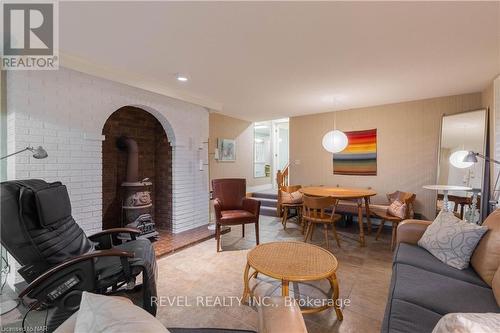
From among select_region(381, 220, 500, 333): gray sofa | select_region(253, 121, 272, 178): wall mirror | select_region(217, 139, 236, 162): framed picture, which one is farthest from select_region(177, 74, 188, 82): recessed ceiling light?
select_region(253, 121, 272, 178): wall mirror

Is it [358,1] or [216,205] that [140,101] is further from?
[358,1]

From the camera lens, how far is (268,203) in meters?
5.57

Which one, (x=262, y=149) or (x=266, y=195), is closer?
(x=266, y=195)

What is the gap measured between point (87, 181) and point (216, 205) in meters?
1.57

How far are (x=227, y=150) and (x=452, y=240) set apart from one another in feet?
14.0

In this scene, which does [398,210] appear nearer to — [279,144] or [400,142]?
[400,142]

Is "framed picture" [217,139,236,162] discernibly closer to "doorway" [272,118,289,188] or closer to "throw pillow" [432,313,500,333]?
"doorway" [272,118,289,188]

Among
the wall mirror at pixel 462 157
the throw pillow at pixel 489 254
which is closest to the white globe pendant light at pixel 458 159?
the wall mirror at pixel 462 157

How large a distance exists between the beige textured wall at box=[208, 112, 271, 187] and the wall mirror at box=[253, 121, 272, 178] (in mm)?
→ 508

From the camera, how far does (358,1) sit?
1.60m

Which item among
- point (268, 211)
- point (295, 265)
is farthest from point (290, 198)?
point (295, 265)

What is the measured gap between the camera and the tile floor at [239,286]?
1.82 meters

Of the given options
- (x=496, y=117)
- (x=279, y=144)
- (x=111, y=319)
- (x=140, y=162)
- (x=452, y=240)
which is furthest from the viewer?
(x=279, y=144)

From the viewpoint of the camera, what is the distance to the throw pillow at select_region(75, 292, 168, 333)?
66cm
